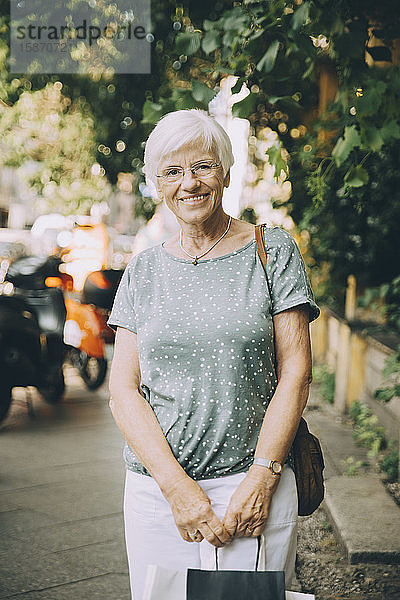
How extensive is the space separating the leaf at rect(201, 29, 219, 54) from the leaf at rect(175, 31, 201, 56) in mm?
94

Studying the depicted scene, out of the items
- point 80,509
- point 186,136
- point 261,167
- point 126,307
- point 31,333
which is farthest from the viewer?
point 261,167

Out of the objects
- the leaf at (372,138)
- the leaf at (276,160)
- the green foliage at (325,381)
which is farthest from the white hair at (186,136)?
the green foliage at (325,381)

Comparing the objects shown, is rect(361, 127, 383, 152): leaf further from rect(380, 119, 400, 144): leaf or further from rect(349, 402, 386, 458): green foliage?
rect(349, 402, 386, 458): green foliage

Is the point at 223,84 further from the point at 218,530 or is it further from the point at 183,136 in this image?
the point at 218,530

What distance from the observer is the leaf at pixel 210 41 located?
3.72 meters

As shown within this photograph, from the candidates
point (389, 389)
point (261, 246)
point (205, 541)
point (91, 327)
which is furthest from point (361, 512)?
point (91, 327)

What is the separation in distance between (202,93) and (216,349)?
1638 millimetres

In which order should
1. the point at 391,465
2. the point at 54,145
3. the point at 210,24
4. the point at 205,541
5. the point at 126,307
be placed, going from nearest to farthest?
the point at 205,541
the point at 126,307
the point at 210,24
the point at 391,465
the point at 54,145

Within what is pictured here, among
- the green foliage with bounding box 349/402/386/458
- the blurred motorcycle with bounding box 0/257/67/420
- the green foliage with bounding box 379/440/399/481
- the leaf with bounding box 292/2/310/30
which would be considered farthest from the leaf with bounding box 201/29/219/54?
the blurred motorcycle with bounding box 0/257/67/420

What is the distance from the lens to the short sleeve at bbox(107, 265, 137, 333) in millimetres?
2395

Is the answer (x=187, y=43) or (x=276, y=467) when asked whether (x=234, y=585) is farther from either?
(x=187, y=43)

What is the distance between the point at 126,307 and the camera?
7.93 feet

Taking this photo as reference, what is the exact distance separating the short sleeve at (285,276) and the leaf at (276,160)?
133 cm

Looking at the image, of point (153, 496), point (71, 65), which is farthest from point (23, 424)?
point (153, 496)
